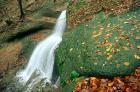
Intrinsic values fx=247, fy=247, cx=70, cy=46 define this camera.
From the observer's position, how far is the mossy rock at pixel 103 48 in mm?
7863

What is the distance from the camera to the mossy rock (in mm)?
7863

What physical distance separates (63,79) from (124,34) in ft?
9.26

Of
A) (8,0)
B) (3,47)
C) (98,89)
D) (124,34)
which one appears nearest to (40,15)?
(3,47)

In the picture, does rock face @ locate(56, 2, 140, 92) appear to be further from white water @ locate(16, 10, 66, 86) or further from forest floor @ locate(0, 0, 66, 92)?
forest floor @ locate(0, 0, 66, 92)

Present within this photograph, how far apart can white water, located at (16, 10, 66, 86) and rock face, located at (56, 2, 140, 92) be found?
2.11 meters

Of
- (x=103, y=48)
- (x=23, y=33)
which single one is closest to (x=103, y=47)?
(x=103, y=48)

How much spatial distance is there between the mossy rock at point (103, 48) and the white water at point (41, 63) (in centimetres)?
209

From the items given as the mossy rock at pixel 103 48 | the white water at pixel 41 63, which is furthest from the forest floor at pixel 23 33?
the mossy rock at pixel 103 48

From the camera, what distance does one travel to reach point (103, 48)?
8.58 metres

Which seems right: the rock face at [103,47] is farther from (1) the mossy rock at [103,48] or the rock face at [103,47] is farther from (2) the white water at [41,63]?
(2) the white water at [41,63]

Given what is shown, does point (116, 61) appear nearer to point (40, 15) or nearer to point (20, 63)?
point (20, 63)

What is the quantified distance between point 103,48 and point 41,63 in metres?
5.68

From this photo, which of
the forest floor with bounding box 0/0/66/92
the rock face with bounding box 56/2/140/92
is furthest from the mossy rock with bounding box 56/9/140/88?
the forest floor with bounding box 0/0/66/92

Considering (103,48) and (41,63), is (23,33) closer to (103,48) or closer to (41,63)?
(41,63)
